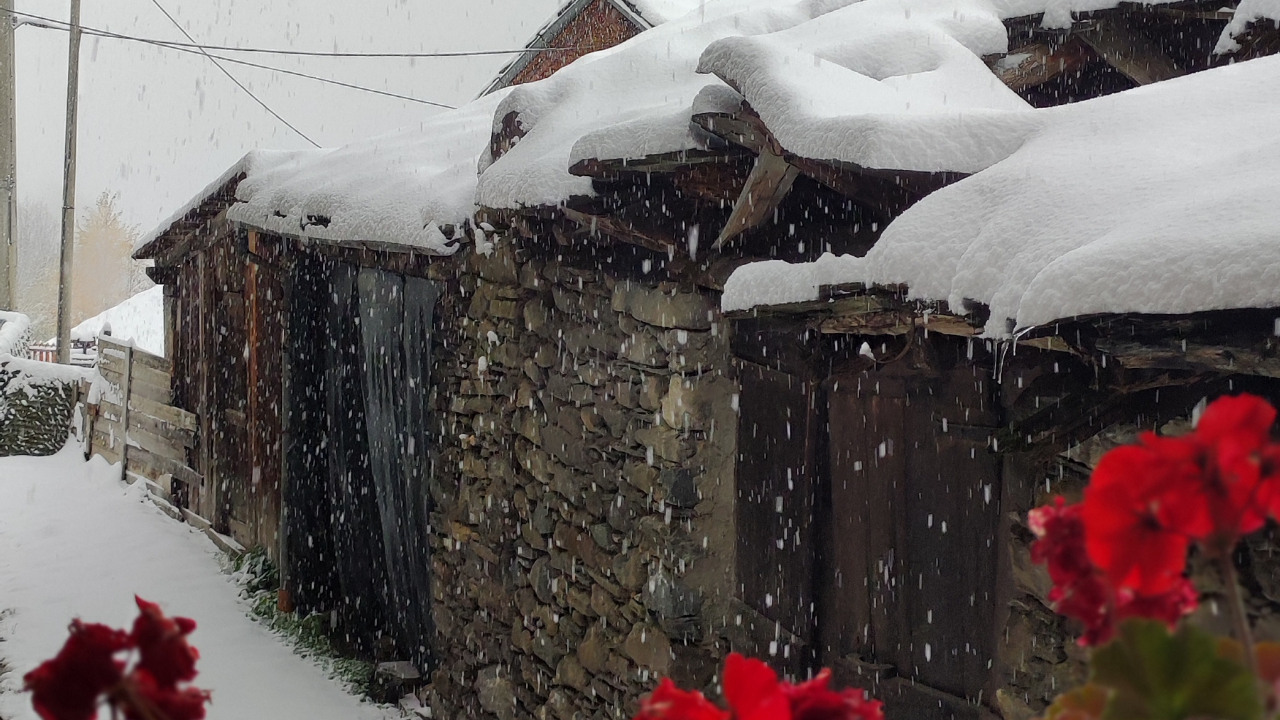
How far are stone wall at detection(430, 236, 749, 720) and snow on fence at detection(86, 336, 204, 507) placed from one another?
5434 mm

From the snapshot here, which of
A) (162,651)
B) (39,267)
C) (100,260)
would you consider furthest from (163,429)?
(39,267)

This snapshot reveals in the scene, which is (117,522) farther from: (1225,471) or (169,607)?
(1225,471)

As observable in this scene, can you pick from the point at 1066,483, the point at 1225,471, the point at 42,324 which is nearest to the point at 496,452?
the point at 1066,483

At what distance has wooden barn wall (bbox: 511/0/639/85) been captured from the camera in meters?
12.2

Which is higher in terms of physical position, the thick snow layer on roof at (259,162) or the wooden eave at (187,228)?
the thick snow layer on roof at (259,162)

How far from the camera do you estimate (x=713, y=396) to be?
3.44 m

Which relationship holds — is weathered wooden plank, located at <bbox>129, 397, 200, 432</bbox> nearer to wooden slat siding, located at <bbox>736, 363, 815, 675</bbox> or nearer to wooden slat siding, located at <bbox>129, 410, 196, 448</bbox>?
wooden slat siding, located at <bbox>129, 410, 196, 448</bbox>

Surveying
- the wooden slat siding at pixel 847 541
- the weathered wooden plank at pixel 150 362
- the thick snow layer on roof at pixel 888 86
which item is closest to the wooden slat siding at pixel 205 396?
the weathered wooden plank at pixel 150 362

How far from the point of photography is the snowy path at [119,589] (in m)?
5.74

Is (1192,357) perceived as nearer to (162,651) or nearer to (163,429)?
(162,651)

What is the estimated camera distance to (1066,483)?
218 cm

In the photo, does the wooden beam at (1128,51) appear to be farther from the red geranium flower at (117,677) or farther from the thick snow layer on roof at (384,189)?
the red geranium flower at (117,677)

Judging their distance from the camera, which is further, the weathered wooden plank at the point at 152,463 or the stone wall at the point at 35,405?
the stone wall at the point at 35,405

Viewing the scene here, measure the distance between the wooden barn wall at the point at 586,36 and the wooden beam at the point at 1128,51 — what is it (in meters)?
8.84
